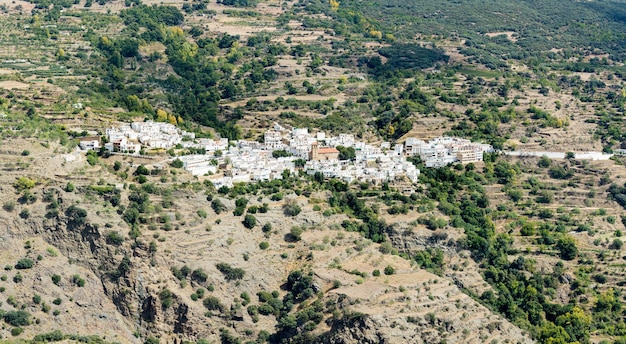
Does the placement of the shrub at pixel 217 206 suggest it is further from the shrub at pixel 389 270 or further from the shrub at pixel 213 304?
the shrub at pixel 389 270

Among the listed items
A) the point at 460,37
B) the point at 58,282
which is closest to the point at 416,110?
the point at 460,37

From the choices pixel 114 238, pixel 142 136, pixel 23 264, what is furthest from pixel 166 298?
pixel 142 136

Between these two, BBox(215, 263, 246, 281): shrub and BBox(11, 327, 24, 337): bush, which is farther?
BBox(215, 263, 246, 281): shrub

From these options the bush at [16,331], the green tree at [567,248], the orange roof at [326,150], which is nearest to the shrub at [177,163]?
the orange roof at [326,150]

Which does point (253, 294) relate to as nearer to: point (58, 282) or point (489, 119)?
point (58, 282)

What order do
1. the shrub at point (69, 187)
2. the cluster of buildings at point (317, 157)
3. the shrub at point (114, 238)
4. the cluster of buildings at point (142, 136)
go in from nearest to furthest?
1. the shrub at point (114, 238)
2. the shrub at point (69, 187)
3. the cluster of buildings at point (317, 157)
4. the cluster of buildings at point (142, 136)

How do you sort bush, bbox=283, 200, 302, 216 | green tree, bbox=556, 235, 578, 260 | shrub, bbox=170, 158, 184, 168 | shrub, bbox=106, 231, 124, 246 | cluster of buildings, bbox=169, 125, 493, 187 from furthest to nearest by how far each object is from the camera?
cluster of buildings, bbox=169, 125, 493, 187 → green tree, bbox=556, 235, 578, 260 → shrub, bbox=170, 158, 184, 168 → bush, bbox=283, 200, 302, 216 → shrub, bbox=106, 231, 124, 246

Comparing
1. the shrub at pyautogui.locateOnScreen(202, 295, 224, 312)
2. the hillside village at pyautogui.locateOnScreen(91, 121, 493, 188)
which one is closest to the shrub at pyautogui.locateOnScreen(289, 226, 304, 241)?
the hillside village at pyautogui.locateOnScreen(91, 121, 493, 188)

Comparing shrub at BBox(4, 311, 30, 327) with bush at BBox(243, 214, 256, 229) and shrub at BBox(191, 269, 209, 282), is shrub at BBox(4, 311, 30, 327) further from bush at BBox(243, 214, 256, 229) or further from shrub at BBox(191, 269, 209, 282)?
bush at BBox(243, 214, 256, 229)
